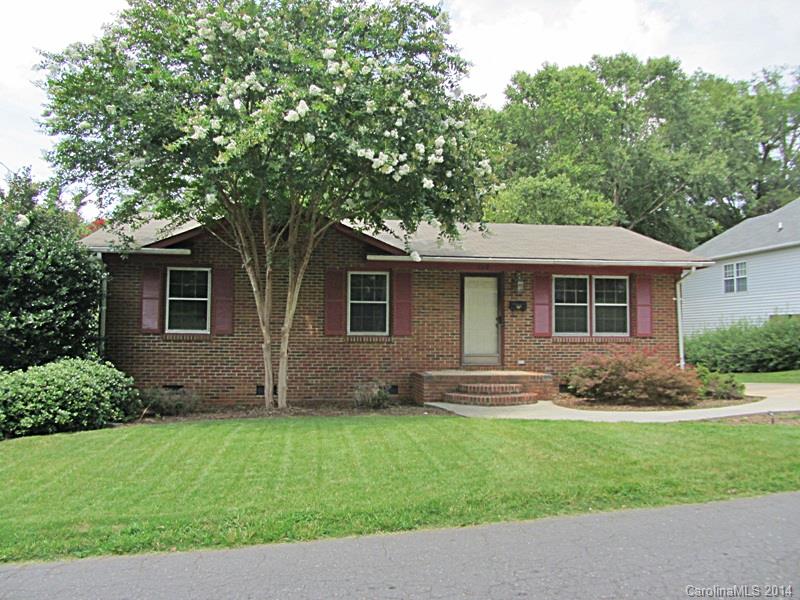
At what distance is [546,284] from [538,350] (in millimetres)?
1462

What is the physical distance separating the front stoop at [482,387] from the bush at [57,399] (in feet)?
17.9

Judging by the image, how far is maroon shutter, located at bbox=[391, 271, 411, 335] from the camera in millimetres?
13281

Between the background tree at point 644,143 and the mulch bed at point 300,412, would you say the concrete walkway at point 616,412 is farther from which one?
the background tree at point 644,143

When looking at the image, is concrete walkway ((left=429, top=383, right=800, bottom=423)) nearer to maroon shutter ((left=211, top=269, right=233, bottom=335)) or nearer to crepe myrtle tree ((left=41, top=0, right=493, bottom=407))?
crepe myrtle tree ((left=41, top=0, right=493, bottom=407))

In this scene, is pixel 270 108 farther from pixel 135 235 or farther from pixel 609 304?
pixel 609 304

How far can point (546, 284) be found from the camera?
45.8 feet

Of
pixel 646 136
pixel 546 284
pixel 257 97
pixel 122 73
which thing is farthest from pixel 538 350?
pixel 646 136

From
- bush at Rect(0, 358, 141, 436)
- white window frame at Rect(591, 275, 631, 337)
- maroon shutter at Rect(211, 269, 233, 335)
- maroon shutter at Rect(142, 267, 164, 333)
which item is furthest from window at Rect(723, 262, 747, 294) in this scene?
bush at Rect(0, 358, 141, 436)

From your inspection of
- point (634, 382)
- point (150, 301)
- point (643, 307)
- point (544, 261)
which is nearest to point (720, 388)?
point (634, 382)

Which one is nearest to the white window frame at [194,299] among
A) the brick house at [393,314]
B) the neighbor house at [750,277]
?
the brick house at [393,314]

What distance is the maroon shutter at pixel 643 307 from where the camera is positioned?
1416cm

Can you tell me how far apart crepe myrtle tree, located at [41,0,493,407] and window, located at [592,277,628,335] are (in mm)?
5191

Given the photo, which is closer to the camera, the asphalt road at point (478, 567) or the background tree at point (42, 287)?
the asphalt road at point (478, 567)

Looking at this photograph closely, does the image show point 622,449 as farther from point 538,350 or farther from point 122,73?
point 122,73
